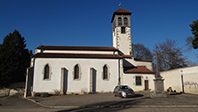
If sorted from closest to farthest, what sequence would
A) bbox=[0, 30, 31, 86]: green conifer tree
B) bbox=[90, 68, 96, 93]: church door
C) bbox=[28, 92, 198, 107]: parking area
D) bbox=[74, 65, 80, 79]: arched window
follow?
bbox=[28, 92, 198, 107]: parking area
bbox=[90, 68, 96, 93]: church door
bbox=[74, 65, 80, 79]: arched window
bbox=[0, 30, 31, 86]: green conifer tree

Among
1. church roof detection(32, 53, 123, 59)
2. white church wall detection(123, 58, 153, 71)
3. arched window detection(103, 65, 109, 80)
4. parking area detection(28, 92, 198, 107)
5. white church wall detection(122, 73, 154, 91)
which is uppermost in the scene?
church roof detection(32, 53, 123, 59)

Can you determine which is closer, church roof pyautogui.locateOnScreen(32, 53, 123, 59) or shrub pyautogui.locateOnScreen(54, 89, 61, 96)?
shrub pyautogui.locateOnScreen(54, 89, 61, 96)

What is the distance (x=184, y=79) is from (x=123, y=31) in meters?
14.7

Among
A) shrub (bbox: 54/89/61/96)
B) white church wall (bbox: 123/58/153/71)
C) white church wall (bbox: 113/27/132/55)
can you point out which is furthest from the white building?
shrub (bbox: 54/89/61/96)

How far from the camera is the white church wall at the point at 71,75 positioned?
830 inches

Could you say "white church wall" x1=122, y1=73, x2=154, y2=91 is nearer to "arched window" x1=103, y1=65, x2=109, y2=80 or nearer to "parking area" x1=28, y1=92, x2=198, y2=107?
"arched window" x1=103, y1=65, x2=109, y2=80

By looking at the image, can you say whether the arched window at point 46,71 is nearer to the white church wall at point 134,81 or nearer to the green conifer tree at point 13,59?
the green conifer tree at point 13,59

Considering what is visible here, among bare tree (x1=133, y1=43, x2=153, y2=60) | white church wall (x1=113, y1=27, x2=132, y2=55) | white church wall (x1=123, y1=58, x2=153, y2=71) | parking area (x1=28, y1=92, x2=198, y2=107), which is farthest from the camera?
bare tree (x1=133, y1=43, x2=153, y2=60)

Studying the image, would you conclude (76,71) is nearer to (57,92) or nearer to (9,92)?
(57,92)

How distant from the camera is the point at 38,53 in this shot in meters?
23.3

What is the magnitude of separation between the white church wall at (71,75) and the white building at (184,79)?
8.34 m

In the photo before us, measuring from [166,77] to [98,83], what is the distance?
36.5ft

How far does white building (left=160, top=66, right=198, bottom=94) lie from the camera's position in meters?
16.7

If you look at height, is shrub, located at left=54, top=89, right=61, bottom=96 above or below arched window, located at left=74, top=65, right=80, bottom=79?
below
